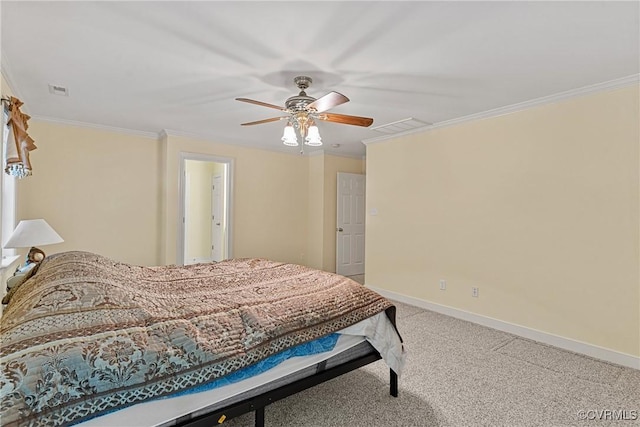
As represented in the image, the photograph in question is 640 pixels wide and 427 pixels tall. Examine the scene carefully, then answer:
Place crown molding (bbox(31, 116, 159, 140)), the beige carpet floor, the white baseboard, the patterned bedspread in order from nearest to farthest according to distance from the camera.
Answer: the patterned bedspread < the beige carpet floor < the white baseboard < crown molding (bbox(31, 116, 159, 140))

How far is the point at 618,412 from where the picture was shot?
79.2 inches

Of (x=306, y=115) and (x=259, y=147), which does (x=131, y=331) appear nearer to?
(x=306, y=115)

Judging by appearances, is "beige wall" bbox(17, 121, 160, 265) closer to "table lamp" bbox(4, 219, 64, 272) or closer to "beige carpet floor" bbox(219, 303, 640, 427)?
"table lamp" bbox(4, 219, 64, 272)

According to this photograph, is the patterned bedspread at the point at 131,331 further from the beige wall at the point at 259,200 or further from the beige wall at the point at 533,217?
the beige wall at the point at 259,200

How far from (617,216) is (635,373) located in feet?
4.12

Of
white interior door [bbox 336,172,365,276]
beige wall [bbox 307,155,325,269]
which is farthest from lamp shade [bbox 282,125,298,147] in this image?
white interior door [bbox 336,172,365,276]

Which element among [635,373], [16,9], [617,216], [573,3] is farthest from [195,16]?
[635,373]

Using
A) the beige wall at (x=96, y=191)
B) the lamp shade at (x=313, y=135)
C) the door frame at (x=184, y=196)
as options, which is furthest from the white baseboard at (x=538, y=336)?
the beige wall at (x=96, y=191)

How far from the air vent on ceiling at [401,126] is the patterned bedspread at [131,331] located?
2437 millimetres

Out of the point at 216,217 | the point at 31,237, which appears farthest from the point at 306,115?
the point at 216,217

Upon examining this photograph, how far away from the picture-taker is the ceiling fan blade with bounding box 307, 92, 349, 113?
218cm

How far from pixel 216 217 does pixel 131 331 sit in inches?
220

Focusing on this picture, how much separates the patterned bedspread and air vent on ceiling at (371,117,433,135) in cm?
244

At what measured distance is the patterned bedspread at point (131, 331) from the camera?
109cm
